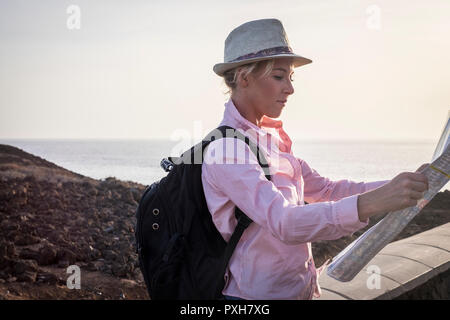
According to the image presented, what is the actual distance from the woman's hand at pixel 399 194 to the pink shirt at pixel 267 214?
2.6 inches

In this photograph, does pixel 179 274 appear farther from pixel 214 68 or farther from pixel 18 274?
pixel 18 274

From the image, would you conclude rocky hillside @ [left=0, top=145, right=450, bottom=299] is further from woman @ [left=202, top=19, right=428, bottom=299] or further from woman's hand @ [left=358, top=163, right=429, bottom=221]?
woman's hand @ [left=358, top=163, right=429, bottom=221]

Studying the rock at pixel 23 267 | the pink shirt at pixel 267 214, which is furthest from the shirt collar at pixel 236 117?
the rock at pixel 23 267

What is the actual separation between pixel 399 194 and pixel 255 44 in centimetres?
83

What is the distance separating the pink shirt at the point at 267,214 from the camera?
1842 mm

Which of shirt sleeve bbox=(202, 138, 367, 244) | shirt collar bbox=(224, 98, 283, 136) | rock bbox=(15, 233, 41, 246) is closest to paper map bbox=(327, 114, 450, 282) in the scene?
shirt sleeve bbox=(202, 138, 367, 244)

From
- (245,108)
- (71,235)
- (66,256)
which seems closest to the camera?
(245,108)

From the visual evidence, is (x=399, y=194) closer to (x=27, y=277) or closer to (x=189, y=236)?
(x=189, y=236)

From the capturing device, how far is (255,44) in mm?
2178

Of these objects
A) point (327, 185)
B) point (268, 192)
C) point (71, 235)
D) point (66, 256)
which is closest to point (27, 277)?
point (66, 256)

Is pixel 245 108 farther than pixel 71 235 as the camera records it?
No

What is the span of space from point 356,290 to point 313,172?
121 cm

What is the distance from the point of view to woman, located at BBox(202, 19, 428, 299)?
5.91 ft

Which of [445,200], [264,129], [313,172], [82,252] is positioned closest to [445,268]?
[313,172]
